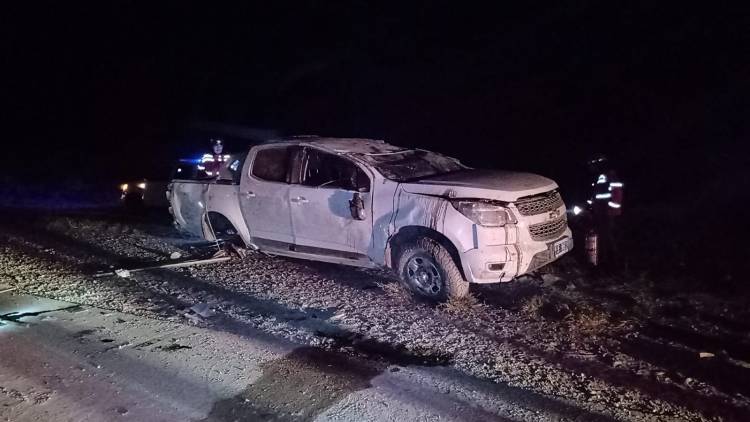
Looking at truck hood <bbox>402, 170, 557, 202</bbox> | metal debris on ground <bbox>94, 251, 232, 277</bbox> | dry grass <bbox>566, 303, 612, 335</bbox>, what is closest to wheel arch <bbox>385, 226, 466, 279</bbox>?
truck hood <bbox>402, 170, 557, 202</bbox>

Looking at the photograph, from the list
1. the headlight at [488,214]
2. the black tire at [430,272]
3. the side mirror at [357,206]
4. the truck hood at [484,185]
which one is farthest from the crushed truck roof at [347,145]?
the headlight at [488,214]

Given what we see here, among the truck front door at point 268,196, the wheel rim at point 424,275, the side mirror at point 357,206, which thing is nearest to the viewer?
the wheel rim at point 424,275

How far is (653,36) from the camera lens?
876 inches

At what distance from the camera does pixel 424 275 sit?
6363mm

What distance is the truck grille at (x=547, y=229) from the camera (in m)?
6.09

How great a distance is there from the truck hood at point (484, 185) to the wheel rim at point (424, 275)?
2.30 feet

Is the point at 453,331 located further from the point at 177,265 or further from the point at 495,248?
the point at 177,265

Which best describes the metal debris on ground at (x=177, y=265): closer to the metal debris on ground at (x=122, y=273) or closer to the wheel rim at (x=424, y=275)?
the metal debris on ground at (x=122, y=273)

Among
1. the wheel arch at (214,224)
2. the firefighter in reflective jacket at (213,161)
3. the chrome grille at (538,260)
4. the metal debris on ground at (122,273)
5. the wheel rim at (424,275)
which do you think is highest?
the firefighter in reflective jacket at (213,161)

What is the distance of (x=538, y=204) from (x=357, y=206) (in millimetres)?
1807

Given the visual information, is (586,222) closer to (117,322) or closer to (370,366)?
(370,366)

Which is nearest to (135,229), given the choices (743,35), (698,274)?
(698,274)

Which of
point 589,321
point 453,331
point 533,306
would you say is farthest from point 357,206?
point 589,321

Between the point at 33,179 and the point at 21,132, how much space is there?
20.5 metres
